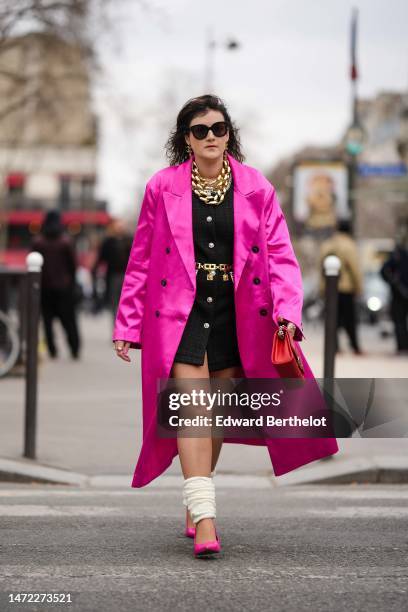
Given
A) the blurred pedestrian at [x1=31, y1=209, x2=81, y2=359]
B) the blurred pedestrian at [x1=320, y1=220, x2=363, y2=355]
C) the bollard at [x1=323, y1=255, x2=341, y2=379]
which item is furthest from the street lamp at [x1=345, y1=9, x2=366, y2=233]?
the bollard at [x1=323, y1=255, x2=341, y2=379]

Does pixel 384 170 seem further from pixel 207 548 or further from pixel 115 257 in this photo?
pixel 207 548

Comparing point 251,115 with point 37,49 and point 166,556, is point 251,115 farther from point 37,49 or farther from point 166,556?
point 166,556

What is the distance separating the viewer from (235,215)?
5457 millimetres

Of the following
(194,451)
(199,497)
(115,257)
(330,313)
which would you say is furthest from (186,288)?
(115,257)

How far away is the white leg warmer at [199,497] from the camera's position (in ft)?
17.3

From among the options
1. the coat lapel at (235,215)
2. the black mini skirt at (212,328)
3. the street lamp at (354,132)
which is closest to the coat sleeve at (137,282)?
the coat lapel at (235,215)

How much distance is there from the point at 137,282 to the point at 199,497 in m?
0.92

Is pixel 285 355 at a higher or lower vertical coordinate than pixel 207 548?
higher

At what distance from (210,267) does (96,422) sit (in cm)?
512

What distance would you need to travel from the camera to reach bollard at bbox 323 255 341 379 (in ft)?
27.2

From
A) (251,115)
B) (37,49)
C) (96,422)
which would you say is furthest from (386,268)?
(251,115)

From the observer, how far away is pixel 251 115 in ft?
206

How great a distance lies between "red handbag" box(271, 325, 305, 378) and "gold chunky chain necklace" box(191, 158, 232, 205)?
62cm

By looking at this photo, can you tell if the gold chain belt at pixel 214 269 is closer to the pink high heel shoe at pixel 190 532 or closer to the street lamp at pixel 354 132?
the pink high heel shoe at pixel 190 532
